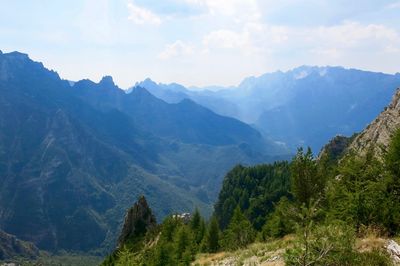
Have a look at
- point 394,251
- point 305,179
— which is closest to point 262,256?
point 394,251

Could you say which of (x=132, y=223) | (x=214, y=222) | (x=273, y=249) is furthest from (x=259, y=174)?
(x=273, y=249)

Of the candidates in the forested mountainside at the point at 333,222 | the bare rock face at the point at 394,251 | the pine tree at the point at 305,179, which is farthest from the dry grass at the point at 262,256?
the pine tree at the point at 305,179

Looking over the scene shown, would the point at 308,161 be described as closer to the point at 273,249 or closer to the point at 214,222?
the point at 273,249

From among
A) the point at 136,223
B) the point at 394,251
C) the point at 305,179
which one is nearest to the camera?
the point at 394,251

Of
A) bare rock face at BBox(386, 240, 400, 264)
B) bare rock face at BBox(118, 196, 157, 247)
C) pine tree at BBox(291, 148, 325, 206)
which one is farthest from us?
bare rock face at BBox(118, 196, 157, 247)

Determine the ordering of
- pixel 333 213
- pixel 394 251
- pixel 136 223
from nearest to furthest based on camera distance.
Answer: pixel 394 251, pixel 333 213, pixel 136 223

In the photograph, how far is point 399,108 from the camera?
93.4m

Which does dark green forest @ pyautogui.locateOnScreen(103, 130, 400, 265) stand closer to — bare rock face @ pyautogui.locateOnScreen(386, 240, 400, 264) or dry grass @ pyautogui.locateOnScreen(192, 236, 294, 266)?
bare rock face @ pyautogui.locateOnScreen(386, 240, 400, 264)

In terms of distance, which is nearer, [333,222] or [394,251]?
[394,251]

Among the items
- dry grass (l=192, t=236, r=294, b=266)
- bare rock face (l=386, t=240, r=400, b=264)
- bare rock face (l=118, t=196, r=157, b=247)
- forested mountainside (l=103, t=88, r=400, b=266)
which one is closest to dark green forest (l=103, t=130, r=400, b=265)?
forested mountainside (l=103, t=88, r=400, b=266)

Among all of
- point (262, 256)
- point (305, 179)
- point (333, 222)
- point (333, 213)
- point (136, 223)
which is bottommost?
point (136, 223)

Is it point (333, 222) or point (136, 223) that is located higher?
point (333, 222)

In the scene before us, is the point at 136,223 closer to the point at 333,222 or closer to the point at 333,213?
the point at 333,213

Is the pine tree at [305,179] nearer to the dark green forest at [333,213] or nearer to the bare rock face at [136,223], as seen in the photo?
the dark green forest at [333,213]
